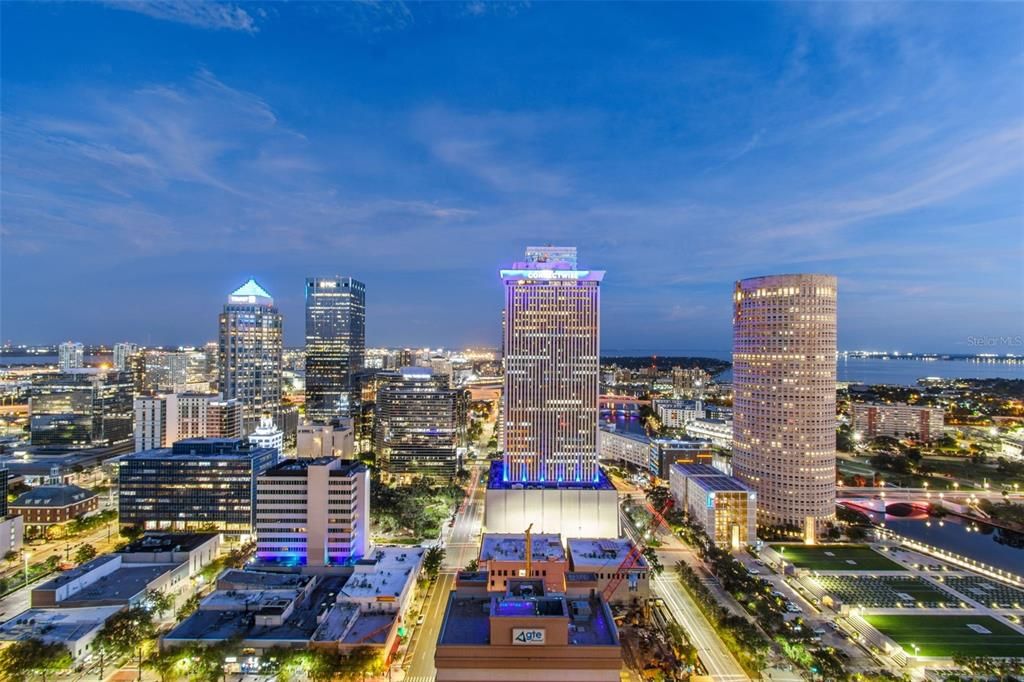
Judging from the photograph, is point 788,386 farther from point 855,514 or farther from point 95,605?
point 95,605

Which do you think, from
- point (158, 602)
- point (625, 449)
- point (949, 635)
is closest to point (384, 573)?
point (158, 602)

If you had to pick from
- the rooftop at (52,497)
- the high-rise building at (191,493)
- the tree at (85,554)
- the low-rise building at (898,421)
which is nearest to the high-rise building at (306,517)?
the high-rise building at (191,493)

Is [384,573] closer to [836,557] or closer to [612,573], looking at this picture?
[612,573]

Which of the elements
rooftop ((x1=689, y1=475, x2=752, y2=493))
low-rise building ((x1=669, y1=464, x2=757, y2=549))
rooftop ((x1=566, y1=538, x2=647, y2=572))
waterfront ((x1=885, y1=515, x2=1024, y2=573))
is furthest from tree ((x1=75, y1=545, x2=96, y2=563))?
waterfront ((x1=885, y1=515, x2=1024, y2=573))

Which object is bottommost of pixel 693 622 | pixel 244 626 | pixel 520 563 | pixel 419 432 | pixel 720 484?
pixel 693 622

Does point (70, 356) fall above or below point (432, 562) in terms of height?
above

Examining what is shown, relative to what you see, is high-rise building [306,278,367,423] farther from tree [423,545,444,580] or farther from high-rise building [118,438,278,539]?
tree [423,545,444,580]
